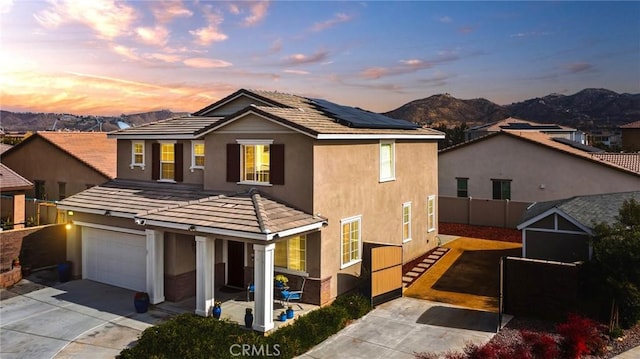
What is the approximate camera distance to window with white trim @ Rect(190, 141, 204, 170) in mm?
20469

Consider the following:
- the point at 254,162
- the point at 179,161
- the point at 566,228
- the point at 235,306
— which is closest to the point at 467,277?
the point at 566,228

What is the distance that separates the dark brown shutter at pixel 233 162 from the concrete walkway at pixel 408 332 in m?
7.16

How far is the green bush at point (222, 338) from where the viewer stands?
488 inches

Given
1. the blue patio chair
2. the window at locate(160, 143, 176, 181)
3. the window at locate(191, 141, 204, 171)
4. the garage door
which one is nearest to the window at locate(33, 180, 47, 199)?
the garage door

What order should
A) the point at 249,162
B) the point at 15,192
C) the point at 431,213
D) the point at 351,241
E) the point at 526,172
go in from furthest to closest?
1. the point at 526,172
2. the point at 431,213
3. the point at 15,192
4. the point at 249,162
5. the point at 351,241

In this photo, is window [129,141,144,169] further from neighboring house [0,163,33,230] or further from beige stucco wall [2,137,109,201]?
beige stucco wall [2,137,109,201]

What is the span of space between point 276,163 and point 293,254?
336 cm

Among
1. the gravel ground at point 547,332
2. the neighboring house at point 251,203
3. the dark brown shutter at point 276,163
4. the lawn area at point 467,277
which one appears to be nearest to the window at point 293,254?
the neighboring house at point 251,203

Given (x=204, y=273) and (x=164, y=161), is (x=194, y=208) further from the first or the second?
(x=164, y=161)

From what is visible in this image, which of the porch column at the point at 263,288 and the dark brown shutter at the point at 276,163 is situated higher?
the dark brown shutter at the point at 276,163

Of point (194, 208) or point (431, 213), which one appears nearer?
point (194, 208)

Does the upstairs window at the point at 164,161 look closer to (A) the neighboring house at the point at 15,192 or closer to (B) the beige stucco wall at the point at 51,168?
(A) the neighboring house at the point at 15,192

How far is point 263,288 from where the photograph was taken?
14.4 meters

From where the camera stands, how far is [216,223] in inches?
603
